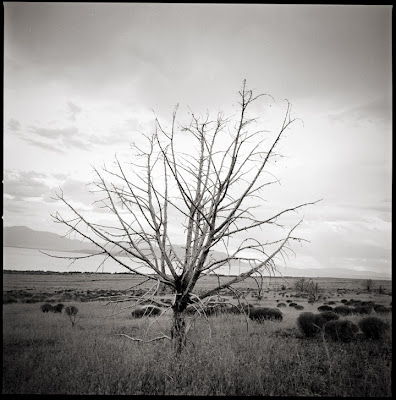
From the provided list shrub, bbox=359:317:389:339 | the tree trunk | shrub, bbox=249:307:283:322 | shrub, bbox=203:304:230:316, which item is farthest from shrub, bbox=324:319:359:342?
the tree trunk

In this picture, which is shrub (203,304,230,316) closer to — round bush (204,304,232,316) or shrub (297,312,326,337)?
round bush (204,304,232,316)

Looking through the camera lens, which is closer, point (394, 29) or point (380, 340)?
point (394, 29)

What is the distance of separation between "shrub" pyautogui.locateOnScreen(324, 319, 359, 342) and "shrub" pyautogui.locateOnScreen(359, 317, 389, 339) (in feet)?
1.36

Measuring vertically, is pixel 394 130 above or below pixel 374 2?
below

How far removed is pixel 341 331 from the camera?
1184 cm

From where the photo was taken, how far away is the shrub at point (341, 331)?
11.5 meters

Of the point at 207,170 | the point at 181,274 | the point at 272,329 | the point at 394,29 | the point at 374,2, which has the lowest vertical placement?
the point at 272,329

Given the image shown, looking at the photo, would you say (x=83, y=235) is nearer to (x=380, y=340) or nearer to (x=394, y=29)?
(x=394, y=29)

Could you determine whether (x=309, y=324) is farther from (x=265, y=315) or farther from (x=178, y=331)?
(x=178, y=331)

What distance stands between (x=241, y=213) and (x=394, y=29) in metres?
3.67

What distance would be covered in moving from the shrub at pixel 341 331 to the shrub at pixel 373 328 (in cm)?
41

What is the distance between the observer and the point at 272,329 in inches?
539

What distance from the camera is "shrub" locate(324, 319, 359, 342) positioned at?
11.5m

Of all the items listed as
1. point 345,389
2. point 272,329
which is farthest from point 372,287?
point 345,389
